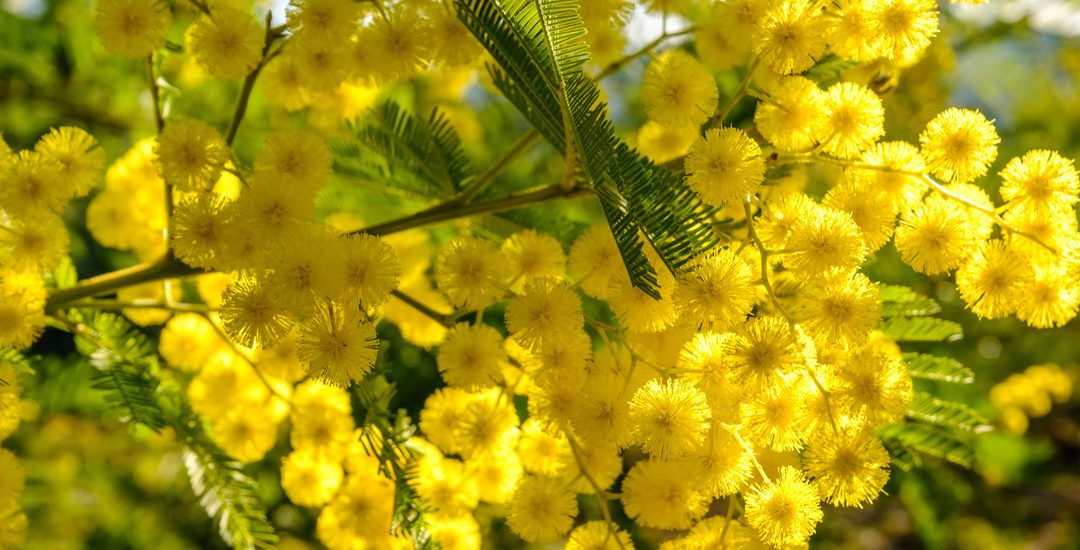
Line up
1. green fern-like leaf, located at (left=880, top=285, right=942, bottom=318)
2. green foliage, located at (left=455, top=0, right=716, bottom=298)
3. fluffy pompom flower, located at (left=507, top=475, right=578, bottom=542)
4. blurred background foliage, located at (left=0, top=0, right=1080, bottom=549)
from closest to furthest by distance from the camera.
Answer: green foliage, located at (left=455, top=0, right=716, bottom=298) → fluffy pompom flower, located at (left=507, top=475, right=578, bottom=542) → green fern-like leaf, located at (left=880, top=285, right=942, bottom=318) → blurred background foliage, located at (left=0, top=0, right=1080, bottom=549)

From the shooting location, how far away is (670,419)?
871mm

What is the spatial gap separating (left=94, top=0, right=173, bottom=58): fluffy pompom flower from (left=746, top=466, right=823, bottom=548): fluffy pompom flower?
90 cm

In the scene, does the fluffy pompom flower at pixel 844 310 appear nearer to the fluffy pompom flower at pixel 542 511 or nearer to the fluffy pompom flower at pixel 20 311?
the fluffy pompom flower at pixel 542 511

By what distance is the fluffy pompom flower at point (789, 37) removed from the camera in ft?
3.08

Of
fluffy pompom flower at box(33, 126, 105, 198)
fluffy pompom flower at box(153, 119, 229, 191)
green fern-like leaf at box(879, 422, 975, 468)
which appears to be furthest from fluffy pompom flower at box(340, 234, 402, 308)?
green fern-like leaf at box(879, 422, 975, 468)

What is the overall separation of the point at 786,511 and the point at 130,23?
0.95 metres

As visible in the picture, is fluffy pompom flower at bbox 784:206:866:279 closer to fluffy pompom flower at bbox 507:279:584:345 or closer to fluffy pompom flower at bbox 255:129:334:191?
fluffy pompom flower at bbox 507:279:584:345

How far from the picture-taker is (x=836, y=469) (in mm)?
901

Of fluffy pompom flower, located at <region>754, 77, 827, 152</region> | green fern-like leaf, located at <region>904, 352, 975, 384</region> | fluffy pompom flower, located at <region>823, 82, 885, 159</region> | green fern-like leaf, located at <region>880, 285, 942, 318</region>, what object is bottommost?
green fern-like leaf, located at <region>904, 352, 975, 384</region>

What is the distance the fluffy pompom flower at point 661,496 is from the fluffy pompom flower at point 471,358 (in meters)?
0.21

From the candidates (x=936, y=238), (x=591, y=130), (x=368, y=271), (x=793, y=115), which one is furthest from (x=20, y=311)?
(x=936, y=238)

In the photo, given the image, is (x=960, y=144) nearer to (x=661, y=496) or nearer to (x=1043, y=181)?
(x=1043, y=181)

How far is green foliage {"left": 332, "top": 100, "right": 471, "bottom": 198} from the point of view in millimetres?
1256

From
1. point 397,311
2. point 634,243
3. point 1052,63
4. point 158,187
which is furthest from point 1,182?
point 1052,63
